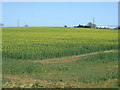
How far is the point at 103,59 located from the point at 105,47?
24.8 ft

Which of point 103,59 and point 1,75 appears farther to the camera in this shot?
point 103,59

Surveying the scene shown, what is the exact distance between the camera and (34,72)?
1357 centimetres

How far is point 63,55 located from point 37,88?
1063 centimetres

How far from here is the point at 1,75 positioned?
12.8m

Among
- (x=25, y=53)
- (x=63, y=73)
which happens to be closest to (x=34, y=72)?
(x=63, y=73)

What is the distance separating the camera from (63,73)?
13188mm

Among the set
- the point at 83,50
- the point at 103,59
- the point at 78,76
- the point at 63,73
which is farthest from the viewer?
the point at 83,50

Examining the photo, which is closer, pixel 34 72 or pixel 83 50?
pixel 34 72

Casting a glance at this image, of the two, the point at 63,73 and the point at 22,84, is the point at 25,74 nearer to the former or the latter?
the point at 63,73

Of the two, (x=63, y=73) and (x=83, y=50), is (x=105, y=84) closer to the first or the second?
(x=63, y=73)

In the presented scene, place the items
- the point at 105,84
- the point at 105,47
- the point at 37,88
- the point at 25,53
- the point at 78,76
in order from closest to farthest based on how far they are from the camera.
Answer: the point at 37,88 → the point at 105,84 → the point at 78,76 → the point at 25,53 → the point at 105,47

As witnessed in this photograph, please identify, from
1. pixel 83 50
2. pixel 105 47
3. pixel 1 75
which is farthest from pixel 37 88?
pixel 105 47

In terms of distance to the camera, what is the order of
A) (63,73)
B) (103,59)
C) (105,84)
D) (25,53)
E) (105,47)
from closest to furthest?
(105,84) → (63,73) → (103,59) → (25,53) → (105,47)

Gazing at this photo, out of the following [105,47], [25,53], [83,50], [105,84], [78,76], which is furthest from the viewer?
[105,47]
